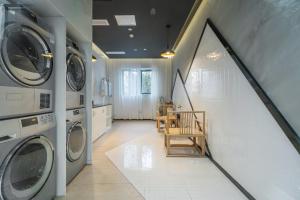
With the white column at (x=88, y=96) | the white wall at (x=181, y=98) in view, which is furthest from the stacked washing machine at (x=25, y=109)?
the white wall at (x=181, y=98)

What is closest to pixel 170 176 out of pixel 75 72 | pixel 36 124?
pixel 36 124

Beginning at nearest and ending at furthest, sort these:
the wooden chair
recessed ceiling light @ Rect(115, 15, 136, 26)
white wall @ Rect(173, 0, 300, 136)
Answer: white wall @ Rect(173, 0, 300, 136), the wooden chair, recessed ceiling light @ Rect(115, 15, 136, 26)

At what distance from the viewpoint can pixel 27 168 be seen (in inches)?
68.8

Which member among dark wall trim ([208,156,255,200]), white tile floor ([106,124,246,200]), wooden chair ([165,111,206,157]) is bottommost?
white tile floor ([106,124,246,200])

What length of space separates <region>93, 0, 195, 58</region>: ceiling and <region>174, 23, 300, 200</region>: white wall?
0.96 m

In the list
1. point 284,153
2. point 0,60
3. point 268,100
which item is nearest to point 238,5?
point 268,100

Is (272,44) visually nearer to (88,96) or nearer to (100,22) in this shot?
(88,96)

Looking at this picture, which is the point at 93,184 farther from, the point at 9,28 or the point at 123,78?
the point at 123,78

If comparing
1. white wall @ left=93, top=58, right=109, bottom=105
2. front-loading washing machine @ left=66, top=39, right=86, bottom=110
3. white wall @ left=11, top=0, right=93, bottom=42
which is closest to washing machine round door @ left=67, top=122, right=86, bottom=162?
front-loading washing machine @ left=66, top=39, right=86, bottom=110

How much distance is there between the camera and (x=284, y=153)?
5.57 feet

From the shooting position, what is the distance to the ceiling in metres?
3.94

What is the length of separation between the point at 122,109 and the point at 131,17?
5.54 meters

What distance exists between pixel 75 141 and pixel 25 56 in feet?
4.80

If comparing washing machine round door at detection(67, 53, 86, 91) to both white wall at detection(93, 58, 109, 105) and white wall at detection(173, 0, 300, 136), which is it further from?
white wall at detection(93, 58, 109, 105)
